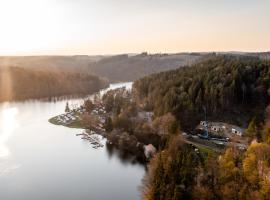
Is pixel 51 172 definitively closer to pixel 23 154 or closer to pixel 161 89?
pixel 23 154

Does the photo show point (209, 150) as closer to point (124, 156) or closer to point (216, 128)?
point (216, 128)

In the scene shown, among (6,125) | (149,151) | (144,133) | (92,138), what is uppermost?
(144,133)

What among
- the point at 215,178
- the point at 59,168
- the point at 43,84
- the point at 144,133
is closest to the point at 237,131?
the point at 144,133

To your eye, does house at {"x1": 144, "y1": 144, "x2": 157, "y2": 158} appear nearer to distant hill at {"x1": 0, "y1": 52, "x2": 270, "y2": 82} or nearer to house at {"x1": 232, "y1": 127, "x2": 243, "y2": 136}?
house at {"x1": 232, "y1": 127, "x2": 243, "y2": 136}

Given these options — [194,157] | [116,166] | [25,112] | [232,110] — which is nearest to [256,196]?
[194,157]

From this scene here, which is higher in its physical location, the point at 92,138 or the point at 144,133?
the point at 144,133
